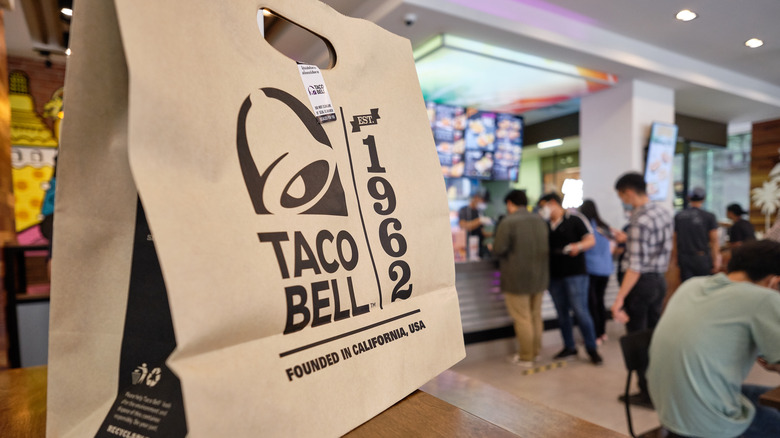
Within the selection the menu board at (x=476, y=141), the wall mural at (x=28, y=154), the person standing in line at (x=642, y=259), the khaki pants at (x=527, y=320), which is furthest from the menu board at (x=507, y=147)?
the wall mural at (x=28, y=154)

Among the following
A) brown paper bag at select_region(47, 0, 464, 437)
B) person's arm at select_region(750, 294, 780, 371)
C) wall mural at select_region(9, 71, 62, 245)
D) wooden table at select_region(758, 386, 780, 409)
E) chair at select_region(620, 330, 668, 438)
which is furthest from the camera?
wall mural at select_region(9, 71, 62, 245)

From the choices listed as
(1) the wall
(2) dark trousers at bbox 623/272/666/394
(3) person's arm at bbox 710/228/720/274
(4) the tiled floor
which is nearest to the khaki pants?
(4) the tiled floor

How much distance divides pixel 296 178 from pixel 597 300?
4566 mm

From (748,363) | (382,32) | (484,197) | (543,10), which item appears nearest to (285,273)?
(382,32)

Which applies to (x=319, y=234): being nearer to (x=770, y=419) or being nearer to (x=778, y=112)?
(x=770, y=419)

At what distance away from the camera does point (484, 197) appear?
20.9 feet

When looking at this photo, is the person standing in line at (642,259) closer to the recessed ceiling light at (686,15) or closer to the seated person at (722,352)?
the seated person at (722,352)

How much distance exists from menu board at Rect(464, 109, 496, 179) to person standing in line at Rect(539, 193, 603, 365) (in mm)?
1998

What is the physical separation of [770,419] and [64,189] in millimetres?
2363

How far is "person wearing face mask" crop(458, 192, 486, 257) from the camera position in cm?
558

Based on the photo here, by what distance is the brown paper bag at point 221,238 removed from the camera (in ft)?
0.92

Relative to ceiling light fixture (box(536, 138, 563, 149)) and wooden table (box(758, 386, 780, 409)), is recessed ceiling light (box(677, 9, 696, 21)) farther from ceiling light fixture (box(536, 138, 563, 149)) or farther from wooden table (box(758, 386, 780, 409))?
wooden table (box(758, 386, 780, 409))

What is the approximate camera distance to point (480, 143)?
19.4ft

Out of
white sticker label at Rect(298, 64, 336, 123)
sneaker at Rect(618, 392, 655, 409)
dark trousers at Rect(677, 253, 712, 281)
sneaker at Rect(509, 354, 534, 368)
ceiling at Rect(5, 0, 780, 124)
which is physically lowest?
sneaker at Rect(509, 354, 534, 368)
